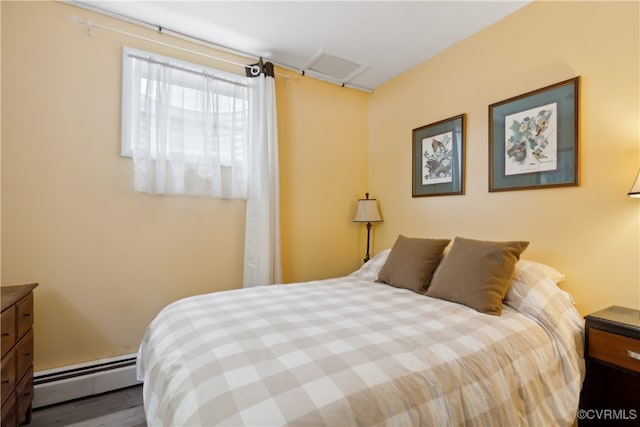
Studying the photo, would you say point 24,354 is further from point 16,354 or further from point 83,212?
point 83,212

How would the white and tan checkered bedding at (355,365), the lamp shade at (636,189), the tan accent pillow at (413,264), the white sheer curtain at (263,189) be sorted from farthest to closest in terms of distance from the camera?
the white sheer curtain at (263,189) < the tan accent pillow at (413,264) < the lamp shade at (636,189) < the white and tan checkered bedding at (355,365)

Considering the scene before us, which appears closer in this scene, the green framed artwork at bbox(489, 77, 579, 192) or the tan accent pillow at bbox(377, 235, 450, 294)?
the green framed artwork at bbox(489, 77, 579, 192)

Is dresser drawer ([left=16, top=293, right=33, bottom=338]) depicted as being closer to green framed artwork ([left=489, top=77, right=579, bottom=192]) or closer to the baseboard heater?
the baseboard heater

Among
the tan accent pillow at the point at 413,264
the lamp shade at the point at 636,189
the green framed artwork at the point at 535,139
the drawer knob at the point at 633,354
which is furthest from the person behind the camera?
the tan accent pillow at the point at 413,264

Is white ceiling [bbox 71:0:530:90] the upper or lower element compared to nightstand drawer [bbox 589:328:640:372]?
upper

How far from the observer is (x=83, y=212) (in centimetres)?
197

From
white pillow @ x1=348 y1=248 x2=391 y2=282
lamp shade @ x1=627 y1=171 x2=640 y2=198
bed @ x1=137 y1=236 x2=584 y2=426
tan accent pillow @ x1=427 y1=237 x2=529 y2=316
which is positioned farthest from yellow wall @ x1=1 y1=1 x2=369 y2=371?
lamp shade @ x1=627 y1=171 x2=640 y2=198

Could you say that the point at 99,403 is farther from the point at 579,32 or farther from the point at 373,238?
the point at 579,32

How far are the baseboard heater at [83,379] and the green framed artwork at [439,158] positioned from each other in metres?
2.70

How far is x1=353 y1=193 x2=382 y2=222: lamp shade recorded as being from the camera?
2.96 meters

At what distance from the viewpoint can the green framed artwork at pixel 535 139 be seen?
69.3 inches

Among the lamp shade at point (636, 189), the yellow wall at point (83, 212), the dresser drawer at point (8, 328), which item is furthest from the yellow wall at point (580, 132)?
the dresser drawer at point (8, 328)

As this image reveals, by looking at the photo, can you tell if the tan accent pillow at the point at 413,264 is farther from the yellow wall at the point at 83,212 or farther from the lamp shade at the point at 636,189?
the yellow wall at the point at 83,212

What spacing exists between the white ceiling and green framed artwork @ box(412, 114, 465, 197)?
68cm
